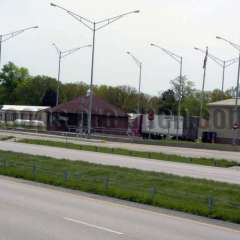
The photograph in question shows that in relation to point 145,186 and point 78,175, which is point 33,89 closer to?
point 78,175

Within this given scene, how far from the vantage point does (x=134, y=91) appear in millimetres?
149375

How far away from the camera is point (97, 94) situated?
14950 cm

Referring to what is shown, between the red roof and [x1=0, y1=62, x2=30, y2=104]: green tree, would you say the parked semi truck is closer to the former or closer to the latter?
the red roof

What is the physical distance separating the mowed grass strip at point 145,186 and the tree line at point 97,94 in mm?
100876

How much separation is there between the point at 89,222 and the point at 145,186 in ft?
26.4

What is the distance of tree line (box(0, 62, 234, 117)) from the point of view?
444ft

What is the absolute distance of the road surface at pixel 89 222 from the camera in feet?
43.5

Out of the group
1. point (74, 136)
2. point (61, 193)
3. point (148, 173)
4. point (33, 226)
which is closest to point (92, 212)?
point (33, 226)

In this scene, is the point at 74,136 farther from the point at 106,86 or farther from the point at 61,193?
the point at 106,86

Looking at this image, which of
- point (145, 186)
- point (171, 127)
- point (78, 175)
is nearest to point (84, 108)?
point (171, 127)

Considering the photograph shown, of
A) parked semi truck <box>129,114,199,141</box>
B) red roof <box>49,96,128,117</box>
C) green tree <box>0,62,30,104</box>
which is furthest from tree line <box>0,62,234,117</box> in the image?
parked semi truck <box>129,114,199,141</box>

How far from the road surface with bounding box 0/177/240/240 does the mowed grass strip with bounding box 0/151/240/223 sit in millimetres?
1097

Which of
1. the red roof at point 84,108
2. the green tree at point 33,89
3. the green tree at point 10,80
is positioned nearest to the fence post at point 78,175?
the red roof at point 84,108

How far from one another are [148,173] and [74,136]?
42.9 m
